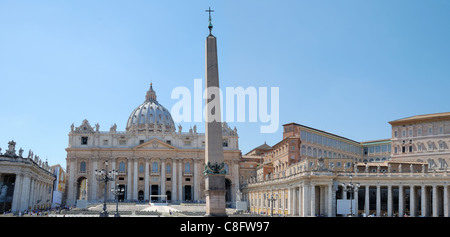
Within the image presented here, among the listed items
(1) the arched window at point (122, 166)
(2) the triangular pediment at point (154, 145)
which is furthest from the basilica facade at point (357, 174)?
(1) the arched window at point (122, 166)

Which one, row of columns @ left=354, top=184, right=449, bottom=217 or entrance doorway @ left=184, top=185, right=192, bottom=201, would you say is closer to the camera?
row of columns @ left=354, top=184, right=449, bottom=217

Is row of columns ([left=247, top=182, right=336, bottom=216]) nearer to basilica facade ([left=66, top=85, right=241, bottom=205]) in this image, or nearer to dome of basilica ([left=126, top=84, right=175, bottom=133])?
basilica facade ([left=66, top=85, right=241, bottom=205])

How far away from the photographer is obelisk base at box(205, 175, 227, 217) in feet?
96.2

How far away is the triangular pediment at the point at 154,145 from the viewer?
103000mm

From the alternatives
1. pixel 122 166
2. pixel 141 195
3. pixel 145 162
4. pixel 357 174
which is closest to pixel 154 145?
pixel 145 162

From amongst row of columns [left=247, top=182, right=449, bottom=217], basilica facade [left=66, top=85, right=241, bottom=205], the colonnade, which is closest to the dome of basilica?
basilica facade [left=66, top=85, right=241, bottom=205]

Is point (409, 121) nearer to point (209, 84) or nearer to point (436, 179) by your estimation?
point (436, 179)

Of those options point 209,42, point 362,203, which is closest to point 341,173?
point 362,203

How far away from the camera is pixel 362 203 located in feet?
220

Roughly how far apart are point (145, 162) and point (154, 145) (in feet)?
13.0

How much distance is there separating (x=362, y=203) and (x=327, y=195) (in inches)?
373

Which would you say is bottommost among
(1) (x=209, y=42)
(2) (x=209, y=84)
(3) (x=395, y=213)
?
(3) (x=395, y=213)

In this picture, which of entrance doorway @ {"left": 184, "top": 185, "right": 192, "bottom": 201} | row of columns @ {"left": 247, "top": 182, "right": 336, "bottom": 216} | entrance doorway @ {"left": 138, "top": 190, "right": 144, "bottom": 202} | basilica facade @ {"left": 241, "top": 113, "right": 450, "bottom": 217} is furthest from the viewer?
entrance doorway @ {"left": 184, "top": 185, "right": 192, "bottom": 201}

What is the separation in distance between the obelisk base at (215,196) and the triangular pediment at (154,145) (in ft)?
245
